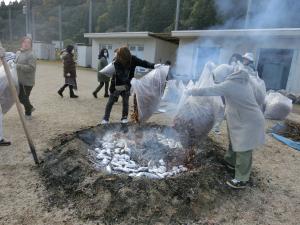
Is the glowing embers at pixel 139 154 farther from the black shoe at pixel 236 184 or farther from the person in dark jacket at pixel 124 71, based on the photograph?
the person in dark jacket at pixel 124 71

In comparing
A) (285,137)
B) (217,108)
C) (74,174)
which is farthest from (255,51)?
(74,174)

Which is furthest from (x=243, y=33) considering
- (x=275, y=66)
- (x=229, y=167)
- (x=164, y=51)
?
(x=229, y=167)

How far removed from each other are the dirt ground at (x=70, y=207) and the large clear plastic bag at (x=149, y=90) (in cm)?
146

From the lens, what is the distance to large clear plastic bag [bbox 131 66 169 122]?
454 cm

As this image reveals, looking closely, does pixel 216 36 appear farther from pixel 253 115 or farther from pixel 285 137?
pixel 253 115

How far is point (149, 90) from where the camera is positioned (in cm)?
461

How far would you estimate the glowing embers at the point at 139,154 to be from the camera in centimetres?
347

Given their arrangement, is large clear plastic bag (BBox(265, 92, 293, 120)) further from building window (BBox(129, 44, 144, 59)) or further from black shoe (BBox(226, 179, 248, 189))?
building window (BBox(129, 44, 144, 59))

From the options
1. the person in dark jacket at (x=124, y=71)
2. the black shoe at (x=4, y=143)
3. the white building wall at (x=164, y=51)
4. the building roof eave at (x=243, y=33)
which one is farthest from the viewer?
the white building wall at (x=164, y=51)

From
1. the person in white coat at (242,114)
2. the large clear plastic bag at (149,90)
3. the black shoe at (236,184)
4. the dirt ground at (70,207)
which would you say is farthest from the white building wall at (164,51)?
the black shoe at (236,184)

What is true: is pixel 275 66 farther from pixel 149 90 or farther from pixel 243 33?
pixel 149 90

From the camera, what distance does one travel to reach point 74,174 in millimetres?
3238

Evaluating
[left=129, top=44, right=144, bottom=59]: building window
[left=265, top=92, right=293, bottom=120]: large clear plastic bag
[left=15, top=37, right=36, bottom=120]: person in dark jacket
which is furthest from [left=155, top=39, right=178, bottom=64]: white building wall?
[left=15, top=37, right=36, bottom=120]: person in dark jacket

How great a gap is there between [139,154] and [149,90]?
1222mm
